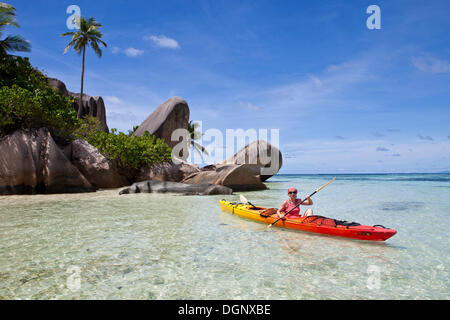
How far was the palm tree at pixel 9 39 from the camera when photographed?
17062mm

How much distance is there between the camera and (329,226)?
6070 mm

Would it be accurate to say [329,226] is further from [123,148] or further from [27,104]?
[123,148]

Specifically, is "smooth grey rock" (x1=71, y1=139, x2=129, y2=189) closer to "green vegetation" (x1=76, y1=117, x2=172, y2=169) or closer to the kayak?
"green vegetation" (x1=76, y1=117, x2=172, y2=169)

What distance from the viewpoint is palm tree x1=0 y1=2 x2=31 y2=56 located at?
17.1 metres

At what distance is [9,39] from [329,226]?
2246 centimetres

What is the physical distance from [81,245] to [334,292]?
177 inches

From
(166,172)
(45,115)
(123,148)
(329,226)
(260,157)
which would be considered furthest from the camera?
(260,157)

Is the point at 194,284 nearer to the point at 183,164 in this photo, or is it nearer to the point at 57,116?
the point at 57,116

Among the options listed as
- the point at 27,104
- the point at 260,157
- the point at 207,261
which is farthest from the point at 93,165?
the point at 260,157

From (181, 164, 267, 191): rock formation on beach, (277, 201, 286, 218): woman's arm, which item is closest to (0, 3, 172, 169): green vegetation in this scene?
(181, 164, 267, 191): rock formation on beach

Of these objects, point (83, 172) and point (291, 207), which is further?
point (83, 172)

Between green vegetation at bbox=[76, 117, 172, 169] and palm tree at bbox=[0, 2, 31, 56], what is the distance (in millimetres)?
6262

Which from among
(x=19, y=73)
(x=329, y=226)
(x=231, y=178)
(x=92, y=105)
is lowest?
(x=329, y=226)
